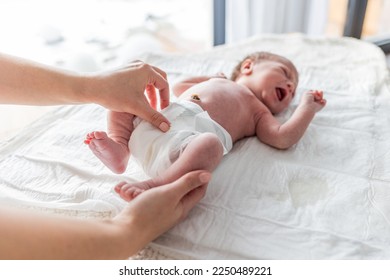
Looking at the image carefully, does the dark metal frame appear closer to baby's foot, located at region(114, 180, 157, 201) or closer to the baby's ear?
the baby's ear

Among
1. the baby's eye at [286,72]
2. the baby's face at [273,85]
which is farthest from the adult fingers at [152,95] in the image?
the baby's eye at [286,72]

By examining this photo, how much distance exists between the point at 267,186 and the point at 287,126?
225mm

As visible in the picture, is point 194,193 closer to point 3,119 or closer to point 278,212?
point 278,212

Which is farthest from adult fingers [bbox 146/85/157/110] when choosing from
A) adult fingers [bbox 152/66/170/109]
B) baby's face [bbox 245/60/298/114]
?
baby's face [bbox 245/60/298/114]

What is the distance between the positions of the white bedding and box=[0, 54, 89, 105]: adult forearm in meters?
0.20

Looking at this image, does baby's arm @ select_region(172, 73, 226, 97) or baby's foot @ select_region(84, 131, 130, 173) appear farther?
baby's arm @ select_region(172, 73, 226, 97)

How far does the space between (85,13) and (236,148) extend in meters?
1.81

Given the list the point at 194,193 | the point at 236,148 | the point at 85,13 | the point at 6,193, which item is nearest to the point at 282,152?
the point at 236,148

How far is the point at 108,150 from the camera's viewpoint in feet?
3.10

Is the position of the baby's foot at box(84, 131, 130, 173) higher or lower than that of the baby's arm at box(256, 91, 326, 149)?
higher

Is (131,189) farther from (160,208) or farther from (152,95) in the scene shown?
(152,95)

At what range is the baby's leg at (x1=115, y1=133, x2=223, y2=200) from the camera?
2.85ft

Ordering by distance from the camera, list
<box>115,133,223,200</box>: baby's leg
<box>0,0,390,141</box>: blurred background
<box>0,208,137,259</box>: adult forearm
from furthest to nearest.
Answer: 1. <box>0,0,390,141</box>: blurred background
2. <box>115,133,223,200</box>: baby's leg
3. <box>0,208,137,259</box>: adult forearm

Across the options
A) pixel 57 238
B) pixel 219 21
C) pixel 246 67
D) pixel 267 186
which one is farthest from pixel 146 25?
pixel 57 238
